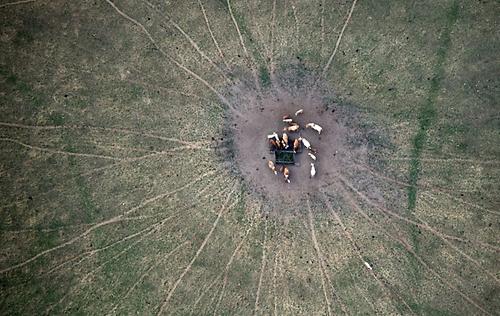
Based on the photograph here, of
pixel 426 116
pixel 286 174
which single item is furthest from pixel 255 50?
pixel 426 116

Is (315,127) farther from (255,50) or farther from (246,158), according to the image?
(255,50)

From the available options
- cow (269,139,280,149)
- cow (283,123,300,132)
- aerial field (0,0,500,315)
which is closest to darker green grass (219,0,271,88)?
aerial field (0,0,500,315)

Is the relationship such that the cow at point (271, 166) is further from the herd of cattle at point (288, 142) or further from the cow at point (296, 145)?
the cow at point (296, 145)

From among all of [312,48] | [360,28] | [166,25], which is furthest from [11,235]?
[360,28]

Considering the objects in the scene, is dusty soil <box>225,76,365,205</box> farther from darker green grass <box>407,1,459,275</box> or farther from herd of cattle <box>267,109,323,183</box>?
darker green grass <box>407,1,459,275</box>

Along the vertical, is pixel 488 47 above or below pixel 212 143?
above

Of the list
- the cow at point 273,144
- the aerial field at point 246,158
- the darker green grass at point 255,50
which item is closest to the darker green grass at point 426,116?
the aerial field at point 246,158

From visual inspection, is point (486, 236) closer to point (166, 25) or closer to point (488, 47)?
point (488, 47)
